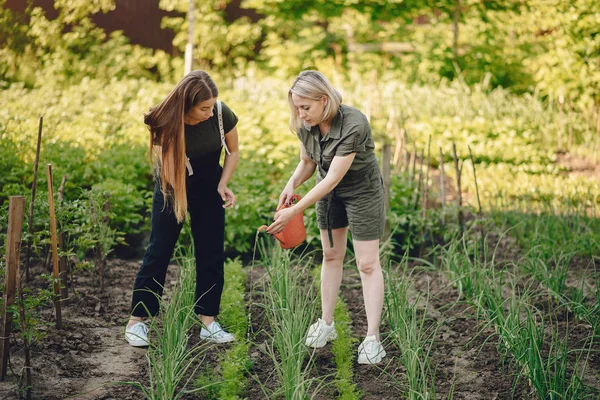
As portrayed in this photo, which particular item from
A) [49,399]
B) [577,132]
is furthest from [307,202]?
[577,132]

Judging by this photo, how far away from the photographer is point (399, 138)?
7168mm

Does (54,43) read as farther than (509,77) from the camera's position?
No

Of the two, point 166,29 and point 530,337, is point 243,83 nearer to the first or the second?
point 166,29

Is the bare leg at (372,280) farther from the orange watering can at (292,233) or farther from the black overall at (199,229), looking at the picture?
the black overall at (199,229)

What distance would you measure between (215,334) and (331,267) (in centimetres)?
71

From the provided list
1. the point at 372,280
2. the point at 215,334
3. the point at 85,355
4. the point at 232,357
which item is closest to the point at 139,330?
the point at 85,355

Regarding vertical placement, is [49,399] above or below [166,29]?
below

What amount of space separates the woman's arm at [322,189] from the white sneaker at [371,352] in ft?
2.42

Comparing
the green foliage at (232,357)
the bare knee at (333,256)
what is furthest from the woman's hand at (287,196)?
the green foliage at (232,357)

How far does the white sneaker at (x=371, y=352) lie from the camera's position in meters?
3.31

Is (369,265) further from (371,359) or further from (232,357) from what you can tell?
(232,357)

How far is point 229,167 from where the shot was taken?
3568mm

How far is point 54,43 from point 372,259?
9.42m

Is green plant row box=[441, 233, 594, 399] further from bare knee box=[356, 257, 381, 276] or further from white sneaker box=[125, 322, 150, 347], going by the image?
white sneaker box=[125, 322, 150, 347]
